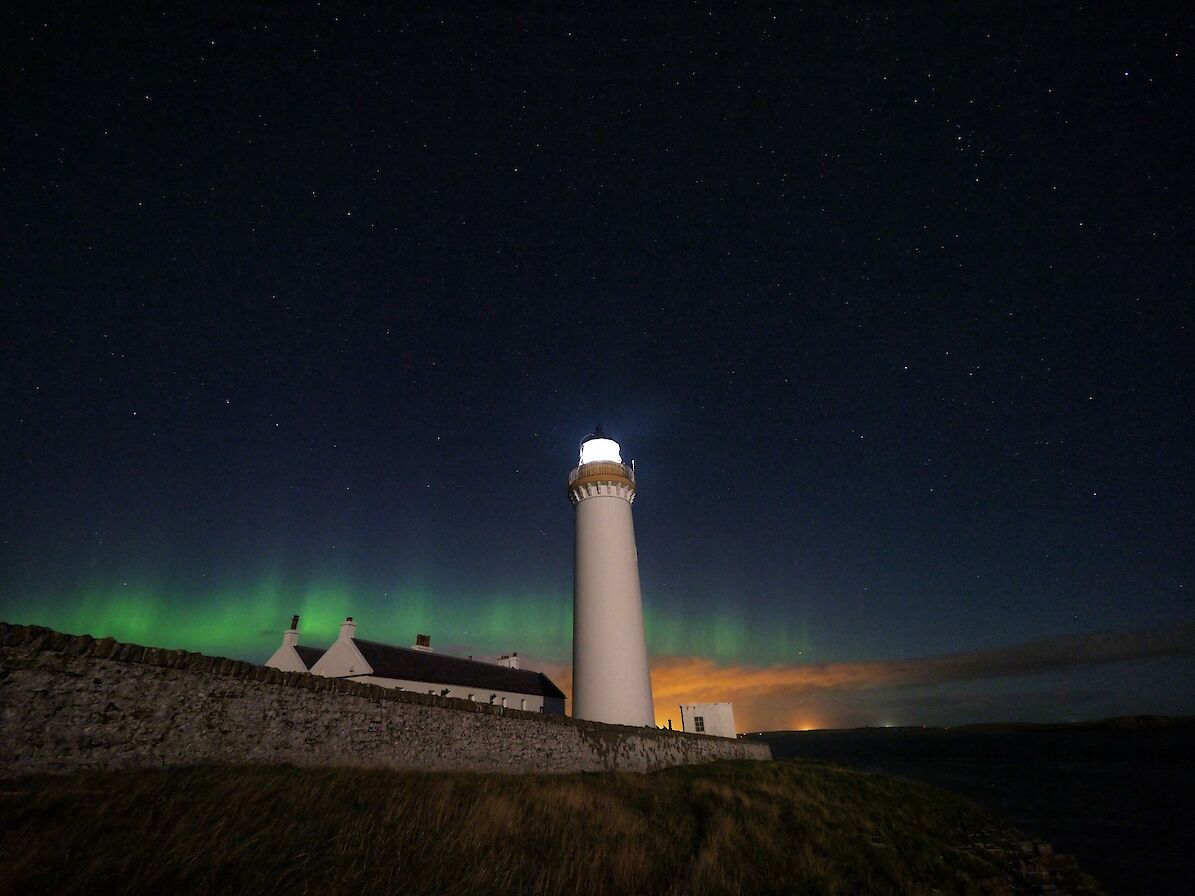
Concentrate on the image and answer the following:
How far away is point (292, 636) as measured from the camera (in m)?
27.5

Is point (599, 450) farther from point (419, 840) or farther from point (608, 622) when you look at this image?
point (419, 840)

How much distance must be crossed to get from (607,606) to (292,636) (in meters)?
17.5

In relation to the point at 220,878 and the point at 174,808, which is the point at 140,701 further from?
the point at 220,878

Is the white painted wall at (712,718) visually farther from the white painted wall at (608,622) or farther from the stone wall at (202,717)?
the stone wall at (202,717)

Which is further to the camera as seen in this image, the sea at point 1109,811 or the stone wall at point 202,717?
the sea at point 1109,811

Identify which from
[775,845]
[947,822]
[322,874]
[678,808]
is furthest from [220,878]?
[947,822]

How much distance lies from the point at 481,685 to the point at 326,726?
19234mm

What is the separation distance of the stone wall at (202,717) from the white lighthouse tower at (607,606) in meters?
8.13

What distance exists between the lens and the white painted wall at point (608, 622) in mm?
21328

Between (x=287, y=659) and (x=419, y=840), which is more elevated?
(x=287, y=659)

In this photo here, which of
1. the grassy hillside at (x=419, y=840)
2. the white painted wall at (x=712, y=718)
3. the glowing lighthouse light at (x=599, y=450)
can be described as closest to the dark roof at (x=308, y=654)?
the glowing lighthouse light at (x=599, y=450)

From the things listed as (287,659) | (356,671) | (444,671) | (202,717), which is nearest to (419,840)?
(202,717)

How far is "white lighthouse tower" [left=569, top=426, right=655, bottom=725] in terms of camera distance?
2136cm

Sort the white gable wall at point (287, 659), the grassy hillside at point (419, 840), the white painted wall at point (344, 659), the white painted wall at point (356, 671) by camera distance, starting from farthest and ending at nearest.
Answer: the white gable wall at point (287, 659)
the white painted wall at point (344, 659)
the white painted wall at point (356, 671)
the grassy hillside at point (419, 840)
